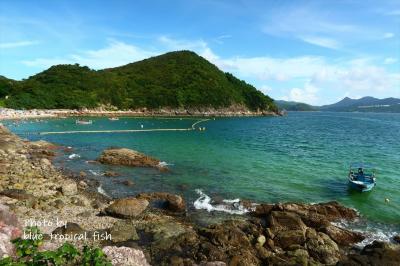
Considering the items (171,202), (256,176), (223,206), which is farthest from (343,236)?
(256,176)

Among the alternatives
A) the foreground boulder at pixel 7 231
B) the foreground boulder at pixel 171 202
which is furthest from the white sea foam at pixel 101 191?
the foreground boulder at pixel 7 231

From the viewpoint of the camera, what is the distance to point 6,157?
41.5 m

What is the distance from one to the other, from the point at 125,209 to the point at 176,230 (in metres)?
4.82

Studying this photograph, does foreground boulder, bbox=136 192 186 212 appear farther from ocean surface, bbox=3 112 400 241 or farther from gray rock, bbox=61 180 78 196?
gray rock, bbox=61 180 78 196

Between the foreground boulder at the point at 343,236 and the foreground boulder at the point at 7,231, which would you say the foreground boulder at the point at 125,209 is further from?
the foreground boulder at the point at 343,236

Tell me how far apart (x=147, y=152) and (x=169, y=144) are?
35.2 ft

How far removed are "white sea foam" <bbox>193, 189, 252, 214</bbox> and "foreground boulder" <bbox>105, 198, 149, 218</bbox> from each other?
205 inches

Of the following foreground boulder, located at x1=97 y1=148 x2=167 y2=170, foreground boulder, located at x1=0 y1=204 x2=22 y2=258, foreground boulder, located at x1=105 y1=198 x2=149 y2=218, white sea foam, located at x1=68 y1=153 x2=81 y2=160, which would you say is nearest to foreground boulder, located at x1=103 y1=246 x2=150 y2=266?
foreground boulder, located at x1=0 y1=204 x2=22 y2=258

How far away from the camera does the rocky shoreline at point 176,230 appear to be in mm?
17156

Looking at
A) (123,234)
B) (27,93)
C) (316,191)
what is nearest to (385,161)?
(316,191)

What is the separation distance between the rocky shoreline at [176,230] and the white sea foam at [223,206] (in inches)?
47.1

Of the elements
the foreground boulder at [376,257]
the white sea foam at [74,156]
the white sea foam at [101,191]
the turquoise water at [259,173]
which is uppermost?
the white sea foam at [74,156]

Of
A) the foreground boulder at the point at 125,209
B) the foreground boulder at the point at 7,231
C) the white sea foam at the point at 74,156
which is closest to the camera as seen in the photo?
the foreground boulder at the point at 7,231

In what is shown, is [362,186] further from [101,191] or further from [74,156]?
[74,156]
